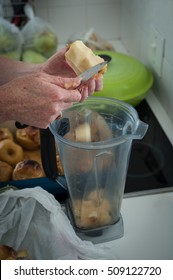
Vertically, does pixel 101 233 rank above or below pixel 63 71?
below

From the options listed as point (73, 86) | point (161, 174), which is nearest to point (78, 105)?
point (73, 86)

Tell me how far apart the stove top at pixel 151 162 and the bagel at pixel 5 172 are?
0.22 meters

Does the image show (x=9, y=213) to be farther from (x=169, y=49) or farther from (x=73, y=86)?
(x=169, y=49)

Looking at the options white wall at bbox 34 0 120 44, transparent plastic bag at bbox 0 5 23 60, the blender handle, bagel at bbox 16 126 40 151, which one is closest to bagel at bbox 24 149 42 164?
bagel at bbox 16 126 40 151

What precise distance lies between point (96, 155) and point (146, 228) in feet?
0.58

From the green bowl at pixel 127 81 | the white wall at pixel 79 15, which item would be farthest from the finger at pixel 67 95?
the white wall at pixel 79 15

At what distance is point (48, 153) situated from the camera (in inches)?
25.2

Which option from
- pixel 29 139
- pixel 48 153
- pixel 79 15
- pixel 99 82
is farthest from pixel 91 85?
pixel 79 15

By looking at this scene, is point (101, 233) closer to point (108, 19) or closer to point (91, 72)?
point (91, 72)

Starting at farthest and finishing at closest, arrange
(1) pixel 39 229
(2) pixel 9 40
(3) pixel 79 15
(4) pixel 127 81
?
(3) pixel 79 15 < (2) pixel 9 40 < (4) pixel 127 81 < (1) pixel 39 229

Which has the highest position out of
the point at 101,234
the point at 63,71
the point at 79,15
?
the point at 63,71

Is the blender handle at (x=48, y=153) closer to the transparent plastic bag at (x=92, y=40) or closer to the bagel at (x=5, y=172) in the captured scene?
the bagel at (x=5, y=172)

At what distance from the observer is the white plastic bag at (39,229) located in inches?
23.3

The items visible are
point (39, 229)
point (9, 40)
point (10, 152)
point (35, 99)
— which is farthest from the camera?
point (9, 40)
